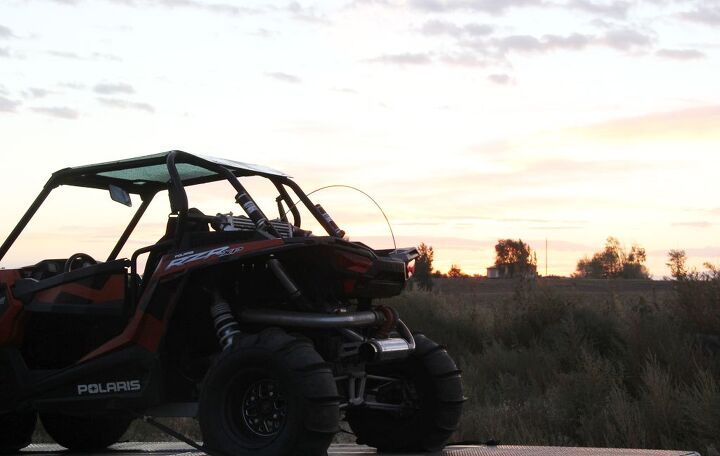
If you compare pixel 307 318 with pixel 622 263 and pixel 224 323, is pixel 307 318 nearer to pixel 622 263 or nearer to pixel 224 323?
pixel 224 323

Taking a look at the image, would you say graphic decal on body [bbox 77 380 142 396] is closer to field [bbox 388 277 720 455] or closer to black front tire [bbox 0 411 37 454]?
black front tire [bbox 0 411 37 454]

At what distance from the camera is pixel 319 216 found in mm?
7852

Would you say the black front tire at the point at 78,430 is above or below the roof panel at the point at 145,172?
below

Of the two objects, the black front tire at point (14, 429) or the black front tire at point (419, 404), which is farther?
the black front tire at point (14, 429)

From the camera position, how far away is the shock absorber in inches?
261

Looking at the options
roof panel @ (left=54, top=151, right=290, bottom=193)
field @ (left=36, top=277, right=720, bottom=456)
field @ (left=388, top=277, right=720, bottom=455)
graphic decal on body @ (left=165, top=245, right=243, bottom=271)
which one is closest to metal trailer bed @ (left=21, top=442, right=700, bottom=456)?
graphic decal on body @ (left=165, top=245, right=243, bottom=271)

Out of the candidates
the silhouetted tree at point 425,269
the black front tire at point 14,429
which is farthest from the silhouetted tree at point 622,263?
the black front tire at point 14,429

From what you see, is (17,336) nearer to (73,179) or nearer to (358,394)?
(73,179)

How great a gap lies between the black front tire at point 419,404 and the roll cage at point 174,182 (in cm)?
105

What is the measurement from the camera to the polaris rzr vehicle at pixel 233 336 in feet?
20.8

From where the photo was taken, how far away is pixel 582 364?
15.5 meters

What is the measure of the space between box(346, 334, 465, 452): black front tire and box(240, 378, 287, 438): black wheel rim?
122 centimetres

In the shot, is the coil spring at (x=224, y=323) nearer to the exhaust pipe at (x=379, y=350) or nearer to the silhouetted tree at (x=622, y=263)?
the exhaust pipe at (x=379, y=350)

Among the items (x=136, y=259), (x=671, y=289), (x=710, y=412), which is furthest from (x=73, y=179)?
(x=671, y=289)
